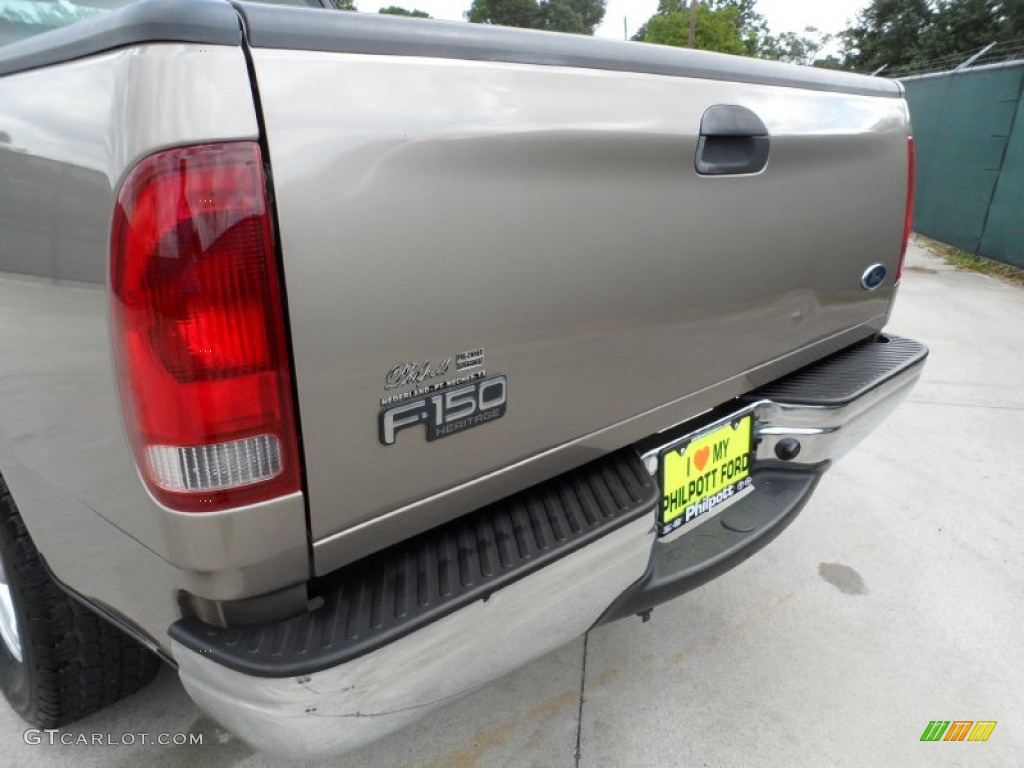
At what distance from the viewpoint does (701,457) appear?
173 cm

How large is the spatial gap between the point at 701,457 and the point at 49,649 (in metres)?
1.59

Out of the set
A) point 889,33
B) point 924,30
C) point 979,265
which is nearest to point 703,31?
point 889,33

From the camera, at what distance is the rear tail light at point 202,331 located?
0.90 metres

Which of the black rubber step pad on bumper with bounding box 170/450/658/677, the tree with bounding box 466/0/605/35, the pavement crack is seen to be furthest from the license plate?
the tree with bounding box 466/0/605/35

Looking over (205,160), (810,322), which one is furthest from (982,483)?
(205,160)

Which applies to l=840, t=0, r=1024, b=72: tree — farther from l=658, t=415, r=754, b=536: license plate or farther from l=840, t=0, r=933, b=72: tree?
l=658, t=415, r=754, b=536: license plate

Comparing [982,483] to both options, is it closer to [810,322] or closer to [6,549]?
[810,322]

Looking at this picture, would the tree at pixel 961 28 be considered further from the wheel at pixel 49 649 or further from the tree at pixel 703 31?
the wheel at pixel 49 649

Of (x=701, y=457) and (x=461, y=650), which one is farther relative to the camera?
(x=701, y=457)

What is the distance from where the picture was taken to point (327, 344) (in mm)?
1002

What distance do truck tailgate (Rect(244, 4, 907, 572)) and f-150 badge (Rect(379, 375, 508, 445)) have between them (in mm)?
13

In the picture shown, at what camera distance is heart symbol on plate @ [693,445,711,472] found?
172 centimetres

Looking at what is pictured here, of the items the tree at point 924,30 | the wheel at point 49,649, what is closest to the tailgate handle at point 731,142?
the wheel at point 49,649

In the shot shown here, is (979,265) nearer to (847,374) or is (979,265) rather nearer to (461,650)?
(847,374)
